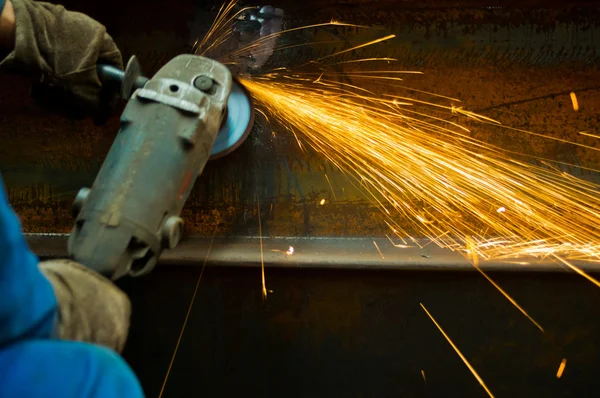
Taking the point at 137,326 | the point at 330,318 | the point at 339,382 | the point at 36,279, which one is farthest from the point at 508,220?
the point at 36,279

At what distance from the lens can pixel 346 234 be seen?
184 centimetres

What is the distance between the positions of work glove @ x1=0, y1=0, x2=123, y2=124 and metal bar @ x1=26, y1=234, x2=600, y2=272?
1.94 ft

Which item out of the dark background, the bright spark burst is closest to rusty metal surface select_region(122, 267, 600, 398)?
the dark background

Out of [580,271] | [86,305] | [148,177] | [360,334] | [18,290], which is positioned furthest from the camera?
[360,334]

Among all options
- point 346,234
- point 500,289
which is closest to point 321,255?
point 346,234

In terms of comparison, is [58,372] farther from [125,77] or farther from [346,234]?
[346,234]

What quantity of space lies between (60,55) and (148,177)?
539mm

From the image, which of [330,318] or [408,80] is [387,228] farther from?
[408,80]

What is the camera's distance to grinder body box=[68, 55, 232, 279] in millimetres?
1119

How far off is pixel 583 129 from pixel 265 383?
1.65 metres

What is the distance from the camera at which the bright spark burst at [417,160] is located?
178 cm

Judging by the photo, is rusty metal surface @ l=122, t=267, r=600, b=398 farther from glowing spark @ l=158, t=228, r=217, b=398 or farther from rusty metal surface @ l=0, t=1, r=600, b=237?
rusty metal surface @ l=0, t=1, r=600, b=237

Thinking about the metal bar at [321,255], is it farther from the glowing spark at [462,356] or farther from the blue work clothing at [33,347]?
the blue work clothing at [33,347]

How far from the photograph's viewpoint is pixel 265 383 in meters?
1.76
